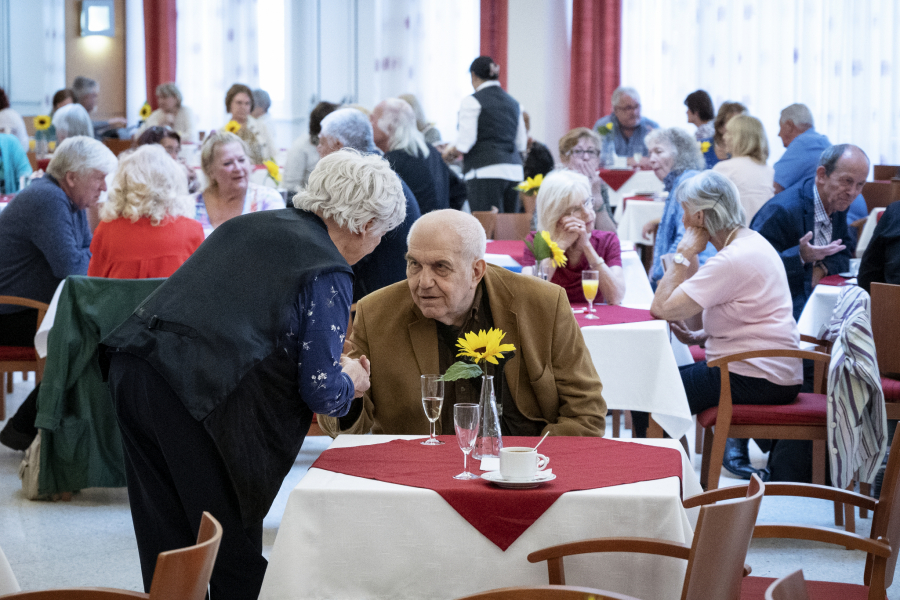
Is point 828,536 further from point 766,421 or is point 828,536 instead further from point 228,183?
point 228,183

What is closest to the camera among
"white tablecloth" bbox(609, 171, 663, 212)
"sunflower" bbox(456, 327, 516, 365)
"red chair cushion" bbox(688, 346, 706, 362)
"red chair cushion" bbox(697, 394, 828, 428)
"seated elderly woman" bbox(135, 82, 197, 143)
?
"sunflower" bbox(456, 327, 516, 365)

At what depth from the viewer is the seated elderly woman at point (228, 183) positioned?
4738 millimetres

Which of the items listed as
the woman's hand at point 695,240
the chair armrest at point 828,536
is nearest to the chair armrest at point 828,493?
the chair armrest at point 828,536

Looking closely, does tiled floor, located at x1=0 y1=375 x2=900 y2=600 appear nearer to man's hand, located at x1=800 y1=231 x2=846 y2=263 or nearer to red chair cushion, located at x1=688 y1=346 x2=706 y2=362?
red chair cushion, located at x1=688 y1=346 x2=706 y2=362

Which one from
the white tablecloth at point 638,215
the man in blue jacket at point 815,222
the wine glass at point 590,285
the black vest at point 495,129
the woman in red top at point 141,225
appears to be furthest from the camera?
the black vest at point 495,129

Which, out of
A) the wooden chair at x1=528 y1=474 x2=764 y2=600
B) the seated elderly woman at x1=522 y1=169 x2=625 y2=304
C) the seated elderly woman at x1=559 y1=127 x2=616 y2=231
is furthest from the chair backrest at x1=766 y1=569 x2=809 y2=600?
the seated elderly woman at x1=559 y1=127 x2=616 y2=231

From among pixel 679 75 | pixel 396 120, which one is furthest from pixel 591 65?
pixel 396 120

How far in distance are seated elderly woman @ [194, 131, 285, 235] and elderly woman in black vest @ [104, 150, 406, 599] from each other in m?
2.69

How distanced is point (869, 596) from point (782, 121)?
559cm

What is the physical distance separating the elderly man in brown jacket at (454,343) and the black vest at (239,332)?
501mm

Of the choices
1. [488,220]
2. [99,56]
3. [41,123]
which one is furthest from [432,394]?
[99,56]

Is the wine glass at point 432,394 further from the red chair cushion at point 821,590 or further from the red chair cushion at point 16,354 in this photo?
the red chair cushion at point 16,354
